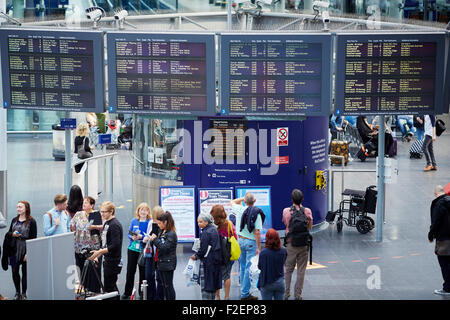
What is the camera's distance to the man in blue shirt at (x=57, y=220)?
11078 mm

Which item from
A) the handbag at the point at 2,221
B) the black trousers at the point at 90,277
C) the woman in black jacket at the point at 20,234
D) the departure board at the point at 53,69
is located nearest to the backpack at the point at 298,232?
the black trousers at the point at 90,277

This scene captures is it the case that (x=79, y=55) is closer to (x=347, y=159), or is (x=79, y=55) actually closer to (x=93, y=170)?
(x=93, y=170)

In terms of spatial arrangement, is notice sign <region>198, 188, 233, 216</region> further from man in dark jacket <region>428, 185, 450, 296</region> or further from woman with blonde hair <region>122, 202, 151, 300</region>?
man in dark jacket <region>428, 185, 450, 296</region>

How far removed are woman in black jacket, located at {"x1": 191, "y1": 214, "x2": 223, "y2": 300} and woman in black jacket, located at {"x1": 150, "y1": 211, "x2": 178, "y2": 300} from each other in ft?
1.12

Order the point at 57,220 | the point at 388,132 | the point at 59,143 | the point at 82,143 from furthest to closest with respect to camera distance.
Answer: the point at 388,132, the point at 59,143, the point at 82,143, the point at 57,220

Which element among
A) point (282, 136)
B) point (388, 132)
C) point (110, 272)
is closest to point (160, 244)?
point (110, 272)

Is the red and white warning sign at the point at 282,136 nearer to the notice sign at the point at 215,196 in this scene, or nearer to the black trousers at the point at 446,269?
the notice sign at the point at 215,196

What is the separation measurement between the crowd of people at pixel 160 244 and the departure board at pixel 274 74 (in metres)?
2.11

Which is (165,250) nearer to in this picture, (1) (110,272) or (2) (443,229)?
(1) (110,272)

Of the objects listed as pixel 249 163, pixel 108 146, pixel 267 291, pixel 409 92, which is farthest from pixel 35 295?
pixel 108 146

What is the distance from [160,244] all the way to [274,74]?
13.2 ft

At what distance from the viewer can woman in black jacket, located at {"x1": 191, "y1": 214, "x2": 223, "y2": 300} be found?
10266mm

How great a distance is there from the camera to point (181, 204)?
45.7 ft
